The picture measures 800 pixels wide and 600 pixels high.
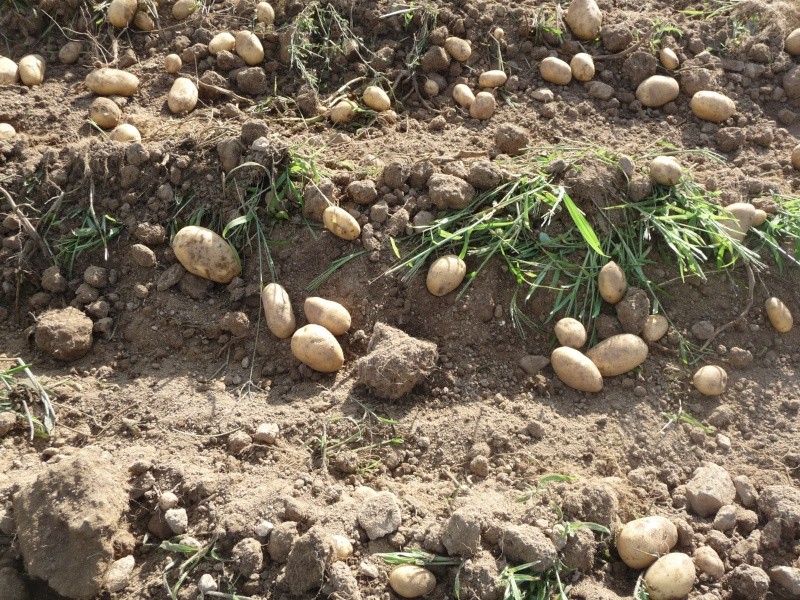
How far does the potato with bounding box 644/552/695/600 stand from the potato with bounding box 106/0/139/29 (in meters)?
3.30

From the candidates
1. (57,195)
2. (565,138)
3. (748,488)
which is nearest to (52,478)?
(57,195)

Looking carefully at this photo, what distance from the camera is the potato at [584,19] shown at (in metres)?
3.81

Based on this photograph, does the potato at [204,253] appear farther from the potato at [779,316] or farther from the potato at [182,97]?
the potato at [779,316]

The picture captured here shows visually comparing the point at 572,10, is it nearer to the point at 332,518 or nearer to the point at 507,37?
the point at 507,37

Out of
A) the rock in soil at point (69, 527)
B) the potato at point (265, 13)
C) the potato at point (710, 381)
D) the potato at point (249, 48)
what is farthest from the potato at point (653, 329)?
the potato at point (265, 13)

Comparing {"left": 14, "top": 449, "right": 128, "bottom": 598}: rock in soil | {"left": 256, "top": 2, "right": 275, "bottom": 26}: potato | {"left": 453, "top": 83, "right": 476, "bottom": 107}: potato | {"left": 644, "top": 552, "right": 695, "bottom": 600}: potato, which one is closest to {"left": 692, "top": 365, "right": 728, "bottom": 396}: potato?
{"left": 644, "top": 552, "right": 695, "bottom": 600}: potato

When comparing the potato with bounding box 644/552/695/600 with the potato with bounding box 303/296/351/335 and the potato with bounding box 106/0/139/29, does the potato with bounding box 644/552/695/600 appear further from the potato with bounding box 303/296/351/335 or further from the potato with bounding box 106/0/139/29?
the potato with bounding box 106/0/139/29

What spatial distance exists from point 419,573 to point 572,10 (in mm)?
2777

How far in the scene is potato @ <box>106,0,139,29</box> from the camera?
3793 millimetres

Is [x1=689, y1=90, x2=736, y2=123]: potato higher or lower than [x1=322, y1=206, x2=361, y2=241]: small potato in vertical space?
higher

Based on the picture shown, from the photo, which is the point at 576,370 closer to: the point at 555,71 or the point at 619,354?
the point at 619,354

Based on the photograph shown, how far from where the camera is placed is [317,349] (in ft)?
9.27

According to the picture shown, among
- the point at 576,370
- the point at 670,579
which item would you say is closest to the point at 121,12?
the point at 576,370

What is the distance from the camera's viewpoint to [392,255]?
10.1 ft
